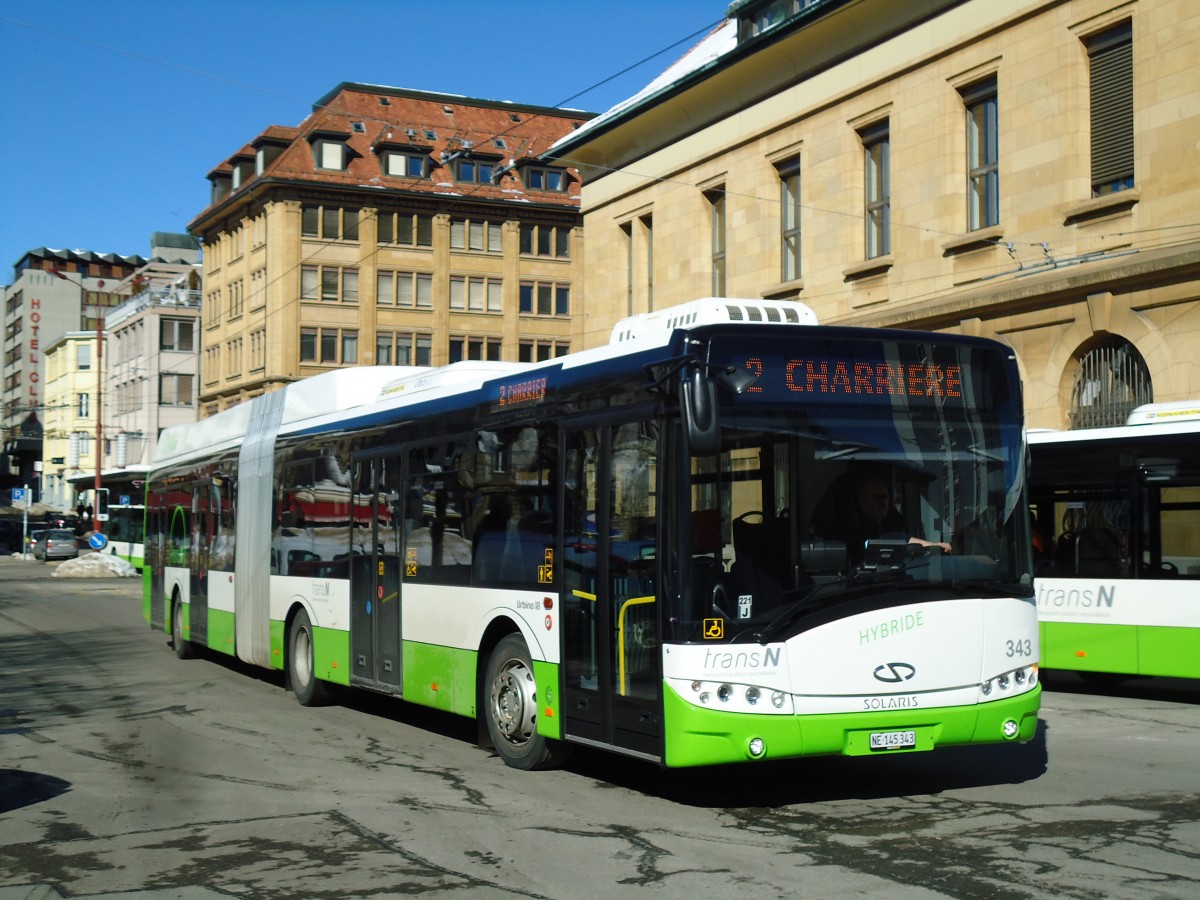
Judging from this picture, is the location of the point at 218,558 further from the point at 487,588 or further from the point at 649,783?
the point at 649,783

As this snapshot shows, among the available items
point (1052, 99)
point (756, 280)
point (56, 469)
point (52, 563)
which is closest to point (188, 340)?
point (52, 563)

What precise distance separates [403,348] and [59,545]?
61.4ft

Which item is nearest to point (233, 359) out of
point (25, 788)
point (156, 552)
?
point (156, 552)

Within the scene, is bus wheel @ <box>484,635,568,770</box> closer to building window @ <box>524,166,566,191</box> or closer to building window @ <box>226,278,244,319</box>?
building window @ <box>524,166,566,191</box>

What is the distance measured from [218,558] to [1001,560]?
12.0 m

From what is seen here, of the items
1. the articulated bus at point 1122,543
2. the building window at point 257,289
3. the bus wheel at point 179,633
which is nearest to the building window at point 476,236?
the building window at point 257,289

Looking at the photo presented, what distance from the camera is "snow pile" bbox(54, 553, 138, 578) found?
179 feet

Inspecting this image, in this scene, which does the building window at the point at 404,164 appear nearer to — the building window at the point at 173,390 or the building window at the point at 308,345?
the building window at the point at 308,345

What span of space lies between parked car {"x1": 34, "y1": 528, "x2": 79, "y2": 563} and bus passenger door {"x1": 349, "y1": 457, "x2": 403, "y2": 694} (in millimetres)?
62278

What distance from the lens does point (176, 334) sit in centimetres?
9181

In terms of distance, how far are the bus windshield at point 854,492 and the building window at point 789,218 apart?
2148cm

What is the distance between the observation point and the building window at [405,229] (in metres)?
74.1

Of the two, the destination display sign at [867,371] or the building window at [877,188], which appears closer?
the destination display sign at [867,371]

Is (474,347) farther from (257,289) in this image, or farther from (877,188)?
(877,188)
